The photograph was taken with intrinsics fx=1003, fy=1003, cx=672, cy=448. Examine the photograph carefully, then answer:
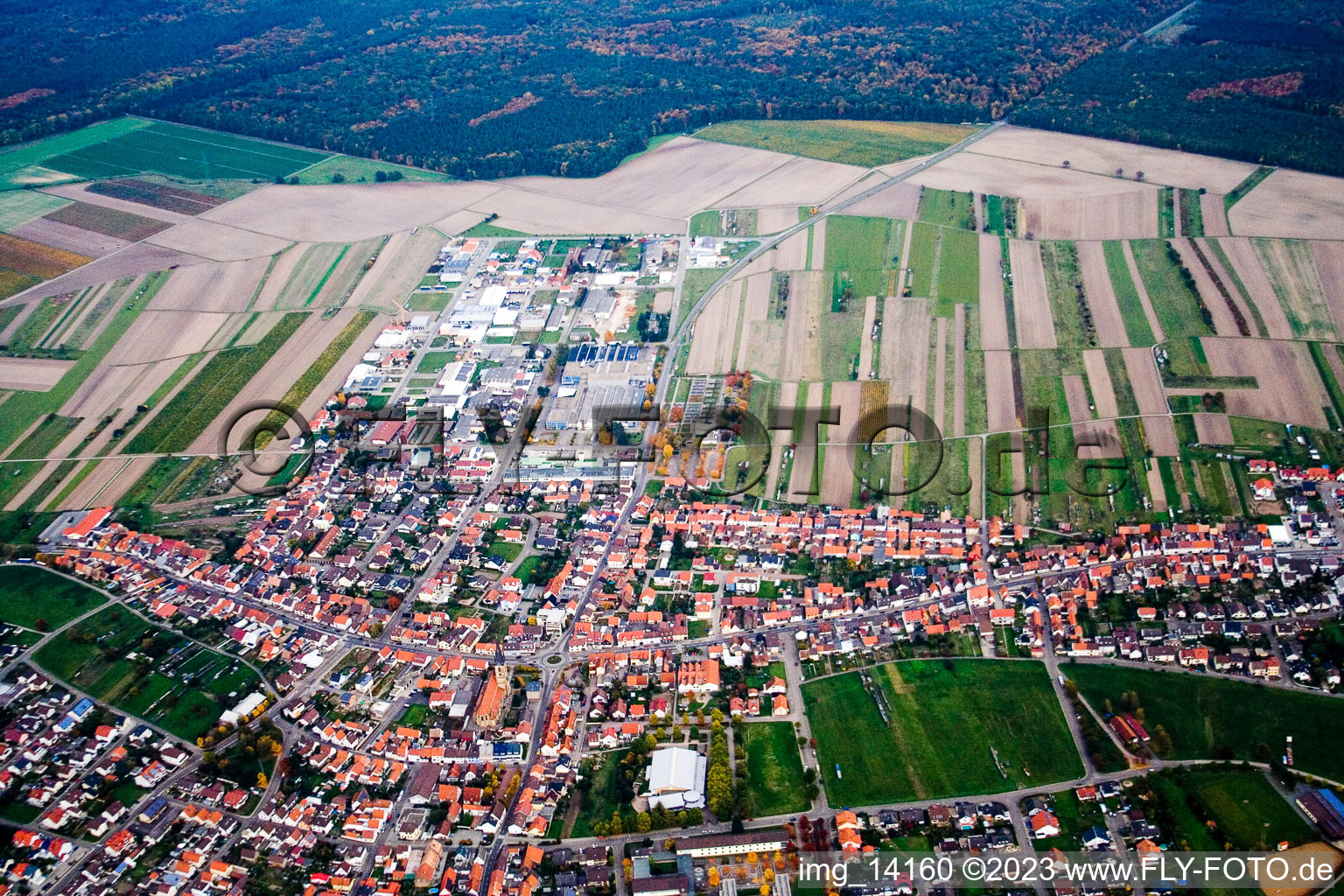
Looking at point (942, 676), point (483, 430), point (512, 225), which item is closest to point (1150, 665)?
point (942, 676)

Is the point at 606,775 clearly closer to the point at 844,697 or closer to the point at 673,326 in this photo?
the point at 844,697

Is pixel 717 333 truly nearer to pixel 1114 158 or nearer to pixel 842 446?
pixel 842 446

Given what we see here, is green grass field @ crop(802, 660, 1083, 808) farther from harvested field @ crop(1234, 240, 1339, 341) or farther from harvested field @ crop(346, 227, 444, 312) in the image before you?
harvested field @ crop(346, 227, 444, 312)

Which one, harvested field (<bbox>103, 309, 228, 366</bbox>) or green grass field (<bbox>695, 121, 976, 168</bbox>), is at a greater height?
green grass field (<bbox>695, 121, 976, 168</bbox>)

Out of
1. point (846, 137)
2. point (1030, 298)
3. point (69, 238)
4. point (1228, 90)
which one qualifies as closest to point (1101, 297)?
point (1030, 298)

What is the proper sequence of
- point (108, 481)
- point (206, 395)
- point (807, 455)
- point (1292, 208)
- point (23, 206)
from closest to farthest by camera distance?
point (807, 455) < point (108, 481) < point (206, 395) < point (1292, 208) < point (23, 206)

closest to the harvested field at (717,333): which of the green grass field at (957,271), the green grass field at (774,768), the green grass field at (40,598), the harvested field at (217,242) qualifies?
the green grass field at (957,271)

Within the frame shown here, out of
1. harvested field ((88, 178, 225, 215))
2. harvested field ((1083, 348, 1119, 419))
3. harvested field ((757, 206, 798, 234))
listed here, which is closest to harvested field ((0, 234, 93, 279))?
harvested field ((88, 178, 225, 215))
